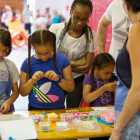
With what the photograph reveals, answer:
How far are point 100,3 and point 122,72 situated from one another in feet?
6.36

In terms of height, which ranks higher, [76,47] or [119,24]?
[119,24]

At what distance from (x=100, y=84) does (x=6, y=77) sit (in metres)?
0.75

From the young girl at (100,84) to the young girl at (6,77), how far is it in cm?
57

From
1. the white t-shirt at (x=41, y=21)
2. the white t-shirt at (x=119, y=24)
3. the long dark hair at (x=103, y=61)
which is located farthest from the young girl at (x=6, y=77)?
the white t-shirt at (x=41, y=21)

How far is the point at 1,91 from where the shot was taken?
1.46 m

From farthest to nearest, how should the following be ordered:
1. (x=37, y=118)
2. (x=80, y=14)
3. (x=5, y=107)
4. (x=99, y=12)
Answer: (x=99, y=12) → (x=80, y=14) → (x=5, y=107) → (x=37, y=118)

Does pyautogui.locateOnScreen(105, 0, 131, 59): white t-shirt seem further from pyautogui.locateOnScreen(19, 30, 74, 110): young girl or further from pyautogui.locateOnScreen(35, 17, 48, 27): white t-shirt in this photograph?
pyautogui.locateOnScreen(35, 17, 48, 27): white t-shirt

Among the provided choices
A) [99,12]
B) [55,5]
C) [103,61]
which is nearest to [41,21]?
[55,5]

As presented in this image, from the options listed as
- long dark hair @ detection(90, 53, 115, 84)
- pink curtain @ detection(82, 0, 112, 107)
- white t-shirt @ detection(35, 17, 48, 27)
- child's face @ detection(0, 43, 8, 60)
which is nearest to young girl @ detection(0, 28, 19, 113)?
child's face @ detection(0, 43, 8, 60)

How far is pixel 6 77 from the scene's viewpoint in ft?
4.88

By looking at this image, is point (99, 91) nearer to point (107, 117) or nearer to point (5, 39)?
point (107, 117)

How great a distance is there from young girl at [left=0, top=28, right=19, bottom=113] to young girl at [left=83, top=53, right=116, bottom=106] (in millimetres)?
570

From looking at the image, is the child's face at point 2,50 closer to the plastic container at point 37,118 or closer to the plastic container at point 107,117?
the plastic container at point 37,118

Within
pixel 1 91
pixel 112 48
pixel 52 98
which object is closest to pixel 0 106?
pixel 1 91
